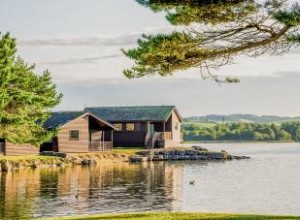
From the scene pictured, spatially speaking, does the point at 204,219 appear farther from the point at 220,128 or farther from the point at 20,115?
the point at 220,128

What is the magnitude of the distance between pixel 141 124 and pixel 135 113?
6.11 feet

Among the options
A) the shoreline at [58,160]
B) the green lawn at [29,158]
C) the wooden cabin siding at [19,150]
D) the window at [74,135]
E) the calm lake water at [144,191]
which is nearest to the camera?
the calm lake water at [144,191]

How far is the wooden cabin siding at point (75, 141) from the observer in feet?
222

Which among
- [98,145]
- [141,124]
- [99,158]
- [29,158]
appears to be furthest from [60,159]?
[141,124]

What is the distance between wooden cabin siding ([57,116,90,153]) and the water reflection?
10.3 metres

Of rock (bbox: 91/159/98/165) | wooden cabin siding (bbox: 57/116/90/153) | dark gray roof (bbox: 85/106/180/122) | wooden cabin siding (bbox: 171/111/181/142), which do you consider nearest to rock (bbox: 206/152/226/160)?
dark gray roof (bbox: 85/106/180/122)

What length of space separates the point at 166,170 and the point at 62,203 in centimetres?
2514

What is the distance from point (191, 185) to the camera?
44.1 m

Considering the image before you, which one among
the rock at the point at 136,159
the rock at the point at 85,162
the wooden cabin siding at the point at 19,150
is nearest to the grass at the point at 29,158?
the wooden cabin siding at the point at 19,150

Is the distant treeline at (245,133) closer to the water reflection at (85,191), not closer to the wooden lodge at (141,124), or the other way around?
the wooden lodge at (141,124)

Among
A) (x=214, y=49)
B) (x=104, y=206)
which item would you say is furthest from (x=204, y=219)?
(x=104, y=206)

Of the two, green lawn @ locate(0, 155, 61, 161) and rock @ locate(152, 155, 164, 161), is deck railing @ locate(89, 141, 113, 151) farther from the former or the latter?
green lawn @ locate(0, 155, 61, 161)

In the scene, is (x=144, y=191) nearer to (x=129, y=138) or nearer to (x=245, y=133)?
(x=129, y=138)

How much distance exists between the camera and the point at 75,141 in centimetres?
6975
